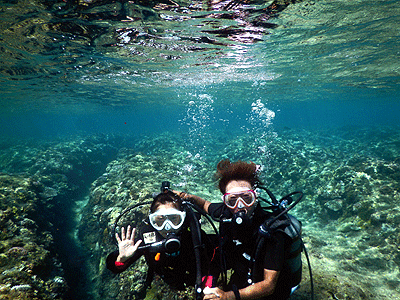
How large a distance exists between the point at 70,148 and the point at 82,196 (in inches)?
344

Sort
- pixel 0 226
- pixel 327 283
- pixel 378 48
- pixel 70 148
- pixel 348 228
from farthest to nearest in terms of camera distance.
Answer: pixel 70 148 < pixel 378 48 < pixel 348 228 < pixel 0 226 < pixel 327 283

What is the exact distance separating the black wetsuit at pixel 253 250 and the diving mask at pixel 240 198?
0.73 ft

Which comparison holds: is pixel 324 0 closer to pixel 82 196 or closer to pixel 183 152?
pixel 183 152

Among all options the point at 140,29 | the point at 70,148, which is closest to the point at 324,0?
the point at 140,29

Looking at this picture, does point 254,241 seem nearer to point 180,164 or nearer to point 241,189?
point 241,189

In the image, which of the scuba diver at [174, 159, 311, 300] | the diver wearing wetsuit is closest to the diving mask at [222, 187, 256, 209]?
the scuba diver at [174, 159, 311, 300]

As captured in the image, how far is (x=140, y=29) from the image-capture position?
948cm

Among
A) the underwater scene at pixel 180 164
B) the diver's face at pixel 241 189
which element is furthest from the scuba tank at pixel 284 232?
the underwater scene at pixel 180 164

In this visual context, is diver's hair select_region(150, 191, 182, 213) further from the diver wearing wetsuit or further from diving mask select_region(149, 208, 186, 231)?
diving mask select_region(149, 208, 186, 231)

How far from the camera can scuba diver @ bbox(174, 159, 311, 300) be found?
242 cm

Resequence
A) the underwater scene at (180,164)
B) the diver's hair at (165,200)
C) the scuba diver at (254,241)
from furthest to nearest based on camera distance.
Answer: the underwater scene at (180,164) → the diver's hair at (165,200) → the scuba diver at (254,241)

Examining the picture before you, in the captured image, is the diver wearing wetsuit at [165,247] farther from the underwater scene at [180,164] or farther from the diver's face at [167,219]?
the underwater scene at [180,164]

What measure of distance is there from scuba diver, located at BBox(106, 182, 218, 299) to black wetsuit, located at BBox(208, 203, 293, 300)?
0.42m

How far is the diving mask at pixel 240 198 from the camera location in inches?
119
